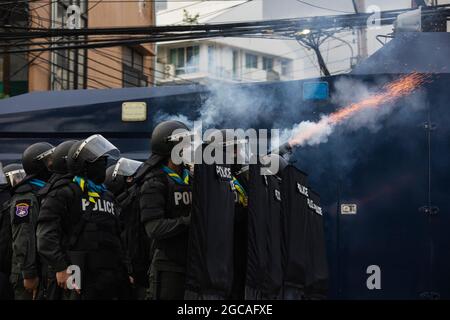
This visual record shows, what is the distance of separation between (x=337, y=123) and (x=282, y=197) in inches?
89.2

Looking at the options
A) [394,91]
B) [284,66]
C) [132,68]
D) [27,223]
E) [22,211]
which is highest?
[284,66]

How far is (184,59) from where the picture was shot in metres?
46.7

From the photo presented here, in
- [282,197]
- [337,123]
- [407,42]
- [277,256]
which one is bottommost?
[277,256]

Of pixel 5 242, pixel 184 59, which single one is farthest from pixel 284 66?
pixel 5 242

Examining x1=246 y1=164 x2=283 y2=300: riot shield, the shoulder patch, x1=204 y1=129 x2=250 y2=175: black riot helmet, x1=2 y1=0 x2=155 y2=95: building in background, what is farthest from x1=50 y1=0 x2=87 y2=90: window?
x1=246 y1=164 x2=283 y2=300: riot shield

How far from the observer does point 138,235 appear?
5.78m

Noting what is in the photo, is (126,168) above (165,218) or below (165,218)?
above

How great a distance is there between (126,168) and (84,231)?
2388 mm

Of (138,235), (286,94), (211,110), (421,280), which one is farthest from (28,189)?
(421,280)

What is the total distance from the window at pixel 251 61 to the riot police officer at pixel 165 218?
4389 centimetres

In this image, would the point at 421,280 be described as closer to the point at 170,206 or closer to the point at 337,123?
the point at 337,123

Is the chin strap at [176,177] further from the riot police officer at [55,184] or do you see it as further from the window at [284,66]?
the window at [284,66]

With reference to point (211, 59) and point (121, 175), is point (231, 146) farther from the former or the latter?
point (211, 59)
